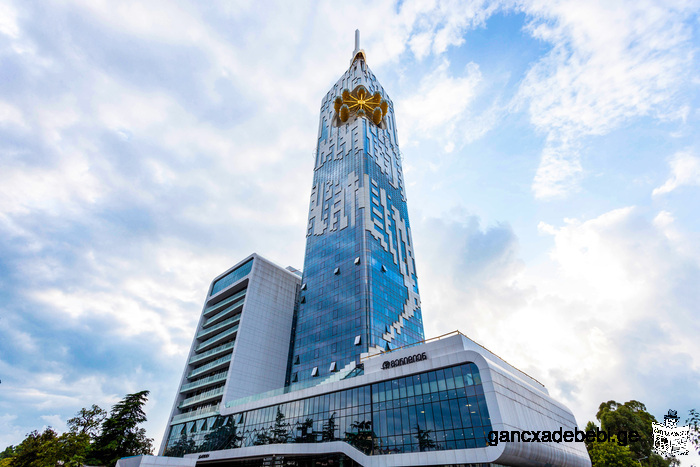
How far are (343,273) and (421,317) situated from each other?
68.1 feet

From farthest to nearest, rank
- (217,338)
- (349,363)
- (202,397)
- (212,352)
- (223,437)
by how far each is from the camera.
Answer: (217,338)
(212,352)
(202,397)
(349,363)
(223,437)

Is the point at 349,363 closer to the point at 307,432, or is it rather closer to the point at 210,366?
Answer: the point at 307,432

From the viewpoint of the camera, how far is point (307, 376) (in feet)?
224

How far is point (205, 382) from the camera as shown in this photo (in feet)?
252

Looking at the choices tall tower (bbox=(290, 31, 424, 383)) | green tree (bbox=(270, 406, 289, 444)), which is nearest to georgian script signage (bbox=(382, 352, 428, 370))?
tall tower (bbox=(290, 31, 424, 383))

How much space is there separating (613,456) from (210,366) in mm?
71800

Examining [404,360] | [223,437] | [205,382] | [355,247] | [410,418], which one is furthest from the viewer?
[205,382]

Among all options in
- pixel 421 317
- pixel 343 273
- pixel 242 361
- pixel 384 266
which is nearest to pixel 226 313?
pixel 242 361

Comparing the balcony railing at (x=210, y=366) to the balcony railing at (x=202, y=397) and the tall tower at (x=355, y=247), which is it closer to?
the balcony railing at (x=202, y=397)

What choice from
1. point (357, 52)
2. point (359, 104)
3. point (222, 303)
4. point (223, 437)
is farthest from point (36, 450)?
point (357, 52)

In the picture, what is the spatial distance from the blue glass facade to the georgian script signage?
1.86 meters

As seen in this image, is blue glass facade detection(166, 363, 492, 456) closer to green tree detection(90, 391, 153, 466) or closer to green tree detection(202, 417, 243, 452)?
green tree detection(202, 417, 243, 452)

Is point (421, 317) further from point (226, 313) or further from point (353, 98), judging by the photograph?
point (353, 98)

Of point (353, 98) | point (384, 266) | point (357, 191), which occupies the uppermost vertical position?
point (353, 98)
